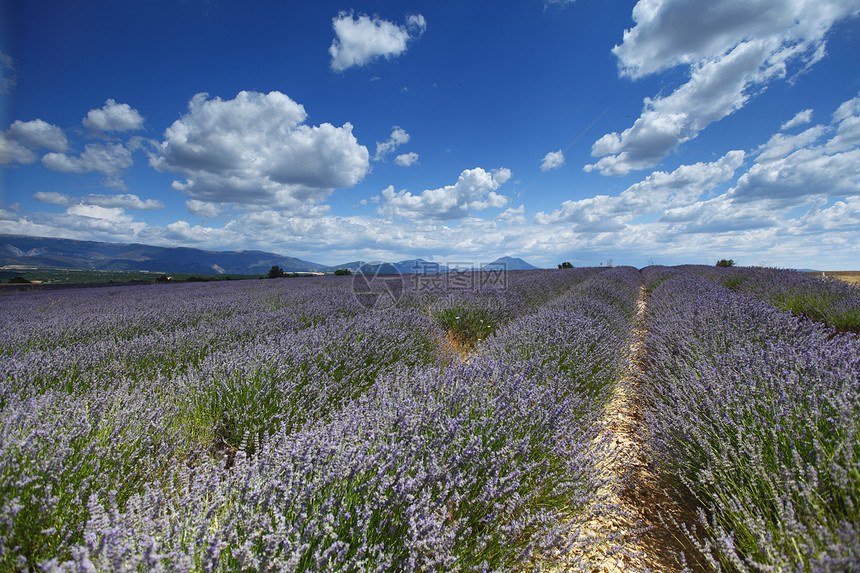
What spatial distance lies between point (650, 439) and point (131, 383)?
Answer: 322cm

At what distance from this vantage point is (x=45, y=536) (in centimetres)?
108

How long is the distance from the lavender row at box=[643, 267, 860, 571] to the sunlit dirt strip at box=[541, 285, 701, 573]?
0.12m

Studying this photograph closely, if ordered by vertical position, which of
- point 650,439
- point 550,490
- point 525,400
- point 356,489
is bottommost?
point 550,490

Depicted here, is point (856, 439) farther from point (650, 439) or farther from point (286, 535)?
point (286, 535)

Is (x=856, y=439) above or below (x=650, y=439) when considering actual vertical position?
above

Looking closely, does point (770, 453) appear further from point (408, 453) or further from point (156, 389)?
point (156, 389)

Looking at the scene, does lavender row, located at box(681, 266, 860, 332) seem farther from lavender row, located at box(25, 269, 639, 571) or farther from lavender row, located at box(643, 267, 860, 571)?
lavender row, located at box(25, 269, 639, 571)

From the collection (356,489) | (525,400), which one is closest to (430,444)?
(356,489)

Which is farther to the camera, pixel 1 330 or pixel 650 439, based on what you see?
pixel 1 330

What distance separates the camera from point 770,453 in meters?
1.37

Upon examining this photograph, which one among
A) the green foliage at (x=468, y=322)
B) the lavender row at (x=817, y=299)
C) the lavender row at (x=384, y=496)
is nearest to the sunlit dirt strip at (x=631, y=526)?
the lavender row at (x=384, y=496)

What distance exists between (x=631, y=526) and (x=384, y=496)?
133cm

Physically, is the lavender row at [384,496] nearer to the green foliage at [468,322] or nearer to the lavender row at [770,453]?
the lavender row at [770,453]

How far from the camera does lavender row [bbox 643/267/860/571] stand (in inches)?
39.0
